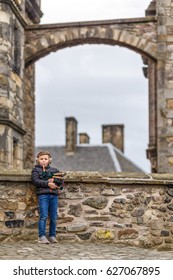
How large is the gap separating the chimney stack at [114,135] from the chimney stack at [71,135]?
343cm

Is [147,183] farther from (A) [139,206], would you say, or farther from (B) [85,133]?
(B) [85,133]

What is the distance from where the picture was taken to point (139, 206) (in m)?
7.43

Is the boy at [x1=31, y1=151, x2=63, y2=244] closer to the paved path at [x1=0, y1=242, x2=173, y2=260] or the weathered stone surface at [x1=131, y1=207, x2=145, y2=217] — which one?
the paved path at [x1=0, y1=242, x2=173, y2=260]

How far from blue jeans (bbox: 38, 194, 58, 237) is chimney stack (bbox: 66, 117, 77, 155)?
30.2 m

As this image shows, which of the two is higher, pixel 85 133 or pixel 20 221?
pixel 85 133

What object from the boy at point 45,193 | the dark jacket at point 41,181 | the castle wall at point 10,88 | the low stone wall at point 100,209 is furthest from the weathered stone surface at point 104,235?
the castle wall at point 10,88

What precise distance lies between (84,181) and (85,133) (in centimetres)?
3471

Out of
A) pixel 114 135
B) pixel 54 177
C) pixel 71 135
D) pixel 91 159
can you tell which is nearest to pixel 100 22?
pixel 54 177

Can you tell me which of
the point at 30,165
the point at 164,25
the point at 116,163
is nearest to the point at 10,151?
the point at 30,165

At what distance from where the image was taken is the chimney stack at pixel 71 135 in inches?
1473

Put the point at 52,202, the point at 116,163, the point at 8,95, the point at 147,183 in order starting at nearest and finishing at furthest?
the point at 52,202 < the point at 147,183 < the point at 8,95 < the point at 116,163

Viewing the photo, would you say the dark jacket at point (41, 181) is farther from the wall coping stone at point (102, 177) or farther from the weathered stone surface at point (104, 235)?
the weathered stone surface at point (104, 235)

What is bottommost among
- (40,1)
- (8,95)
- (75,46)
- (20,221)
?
(20,221)

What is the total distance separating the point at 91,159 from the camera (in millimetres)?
35406
